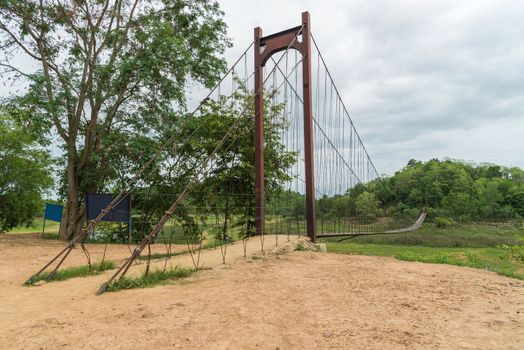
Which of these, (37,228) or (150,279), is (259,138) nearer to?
(150,279)

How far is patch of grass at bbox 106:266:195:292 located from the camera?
4.28 metres

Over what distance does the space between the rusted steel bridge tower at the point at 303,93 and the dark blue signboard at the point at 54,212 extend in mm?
6446

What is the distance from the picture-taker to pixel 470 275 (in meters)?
5.50

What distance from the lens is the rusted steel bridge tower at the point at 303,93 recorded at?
8.08 m

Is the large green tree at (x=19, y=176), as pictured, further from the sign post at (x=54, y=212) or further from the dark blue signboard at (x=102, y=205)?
the dark blue signboard at (x=102, y=205)

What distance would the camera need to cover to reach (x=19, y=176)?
13.0 meters

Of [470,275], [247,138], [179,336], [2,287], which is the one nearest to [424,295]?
[470,275]

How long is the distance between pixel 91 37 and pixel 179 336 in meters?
10.6

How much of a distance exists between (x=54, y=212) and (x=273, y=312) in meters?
9.98

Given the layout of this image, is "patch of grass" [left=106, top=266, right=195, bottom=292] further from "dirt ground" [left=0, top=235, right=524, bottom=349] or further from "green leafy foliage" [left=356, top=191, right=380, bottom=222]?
"green leafy foliage" [left=356, top=191, right=380, bottom=222]

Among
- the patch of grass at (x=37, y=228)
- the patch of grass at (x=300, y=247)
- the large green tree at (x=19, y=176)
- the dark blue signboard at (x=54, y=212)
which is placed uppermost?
the large green tree at (x=19, y=176)

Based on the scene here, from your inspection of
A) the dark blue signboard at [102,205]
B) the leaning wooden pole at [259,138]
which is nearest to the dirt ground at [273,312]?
the leaning wooden pole at [259,138]

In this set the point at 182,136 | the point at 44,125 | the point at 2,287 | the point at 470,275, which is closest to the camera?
the point at 2,287

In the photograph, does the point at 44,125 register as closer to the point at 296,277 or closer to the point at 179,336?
the point at 296,277
